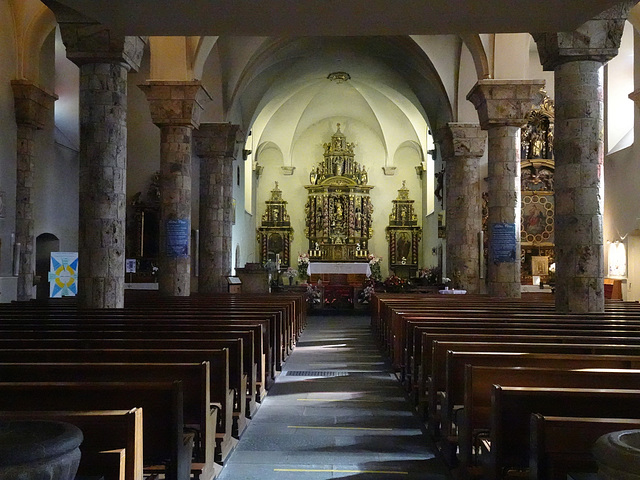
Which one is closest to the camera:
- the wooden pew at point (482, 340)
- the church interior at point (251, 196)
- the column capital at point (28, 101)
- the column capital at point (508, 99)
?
the wooden pew at point (482, 340)

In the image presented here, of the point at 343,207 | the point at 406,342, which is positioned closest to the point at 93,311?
the point at 406,342

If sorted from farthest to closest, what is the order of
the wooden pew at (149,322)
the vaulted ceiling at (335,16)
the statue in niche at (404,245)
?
the statue in niche at (404,245)
the vaulted ceiling at (335,16)
the wooden pew at (149,322)

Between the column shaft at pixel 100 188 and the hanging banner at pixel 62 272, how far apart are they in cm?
550

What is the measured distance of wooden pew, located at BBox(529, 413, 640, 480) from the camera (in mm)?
2453

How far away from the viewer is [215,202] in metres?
17.7

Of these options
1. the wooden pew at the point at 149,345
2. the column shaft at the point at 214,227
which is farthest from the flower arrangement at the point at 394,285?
the wooden pew at the point at 149,345

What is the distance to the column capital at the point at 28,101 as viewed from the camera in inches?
542

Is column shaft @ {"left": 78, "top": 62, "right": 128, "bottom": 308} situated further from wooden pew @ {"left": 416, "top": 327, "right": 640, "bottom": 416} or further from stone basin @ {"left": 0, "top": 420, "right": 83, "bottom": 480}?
stone basin @ {"left": 0, "top": 420, "right": 83, "bottom": 480}

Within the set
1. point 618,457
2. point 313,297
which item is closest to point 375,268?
point 313,297

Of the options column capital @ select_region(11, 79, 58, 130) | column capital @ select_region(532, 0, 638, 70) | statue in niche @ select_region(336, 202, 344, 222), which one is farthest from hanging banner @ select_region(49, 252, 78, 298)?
statue in niche @ select_region(336, 202, 344, 222)

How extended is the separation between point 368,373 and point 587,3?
207 inches

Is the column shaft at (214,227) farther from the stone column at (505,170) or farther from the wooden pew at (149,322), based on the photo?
the wooden pew at (149,322)

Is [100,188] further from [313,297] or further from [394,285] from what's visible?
[394,285]

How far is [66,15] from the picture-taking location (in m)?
8.55
